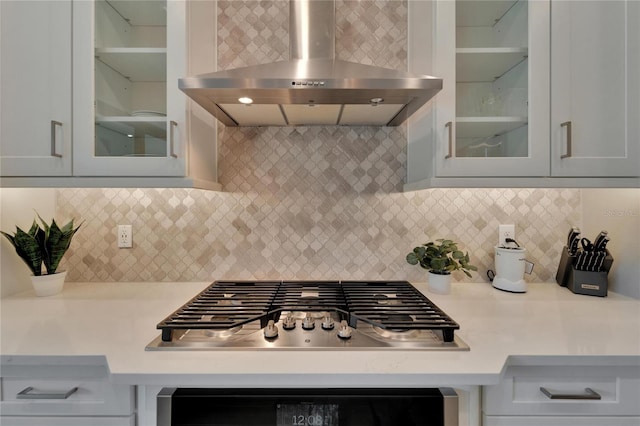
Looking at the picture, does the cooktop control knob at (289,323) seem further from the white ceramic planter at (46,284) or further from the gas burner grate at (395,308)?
the white ceramic planter at (46,284)

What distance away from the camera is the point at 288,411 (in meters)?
0.78

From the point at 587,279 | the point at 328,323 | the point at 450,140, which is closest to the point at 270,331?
the point at 328,323

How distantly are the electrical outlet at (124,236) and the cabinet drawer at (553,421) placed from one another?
157 centimetres

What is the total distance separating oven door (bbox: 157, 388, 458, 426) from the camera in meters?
0.77

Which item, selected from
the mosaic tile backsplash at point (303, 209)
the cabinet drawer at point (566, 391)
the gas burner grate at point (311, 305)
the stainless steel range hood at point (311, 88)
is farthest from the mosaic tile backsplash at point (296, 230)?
the cabinet drawer at point (566, 391)

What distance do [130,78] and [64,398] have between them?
1075 millimetres

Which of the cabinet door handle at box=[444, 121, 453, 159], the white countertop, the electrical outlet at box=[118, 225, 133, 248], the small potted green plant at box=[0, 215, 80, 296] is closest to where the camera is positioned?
the white countertop

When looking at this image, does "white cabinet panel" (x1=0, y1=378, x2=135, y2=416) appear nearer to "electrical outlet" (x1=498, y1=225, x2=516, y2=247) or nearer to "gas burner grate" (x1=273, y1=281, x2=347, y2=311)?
"gas burner grate" (x1=273, y1=281, x2=347, y2=311)

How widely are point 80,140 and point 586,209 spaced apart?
2.20 m

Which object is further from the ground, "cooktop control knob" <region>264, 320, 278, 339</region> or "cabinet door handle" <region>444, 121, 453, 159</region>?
"cabinet door handle" <region>444, 121, 453, 159</region>

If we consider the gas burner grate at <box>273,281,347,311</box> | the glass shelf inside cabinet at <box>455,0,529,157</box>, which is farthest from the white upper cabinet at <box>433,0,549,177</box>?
the gas burner grate at <box>273,281,347,311</box>

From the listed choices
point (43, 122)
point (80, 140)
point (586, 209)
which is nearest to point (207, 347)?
point (80, 140)

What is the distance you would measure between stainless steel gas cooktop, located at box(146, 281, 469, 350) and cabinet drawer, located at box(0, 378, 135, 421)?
0.15 meters

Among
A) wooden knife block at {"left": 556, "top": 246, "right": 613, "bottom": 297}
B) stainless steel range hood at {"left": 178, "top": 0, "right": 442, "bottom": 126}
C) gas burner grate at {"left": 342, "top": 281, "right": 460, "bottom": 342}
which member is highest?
stainless steel range hood at {"left": 178, "top": 0, "right": 442, "bottom": 126}
